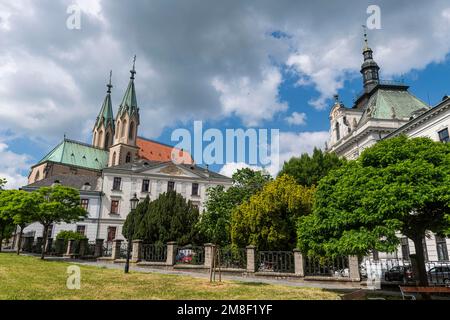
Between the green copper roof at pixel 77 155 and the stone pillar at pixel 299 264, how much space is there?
55.3 metres

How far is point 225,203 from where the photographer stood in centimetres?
2911

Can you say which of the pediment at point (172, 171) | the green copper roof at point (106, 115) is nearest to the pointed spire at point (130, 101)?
the green copper roof at point (106, 115)

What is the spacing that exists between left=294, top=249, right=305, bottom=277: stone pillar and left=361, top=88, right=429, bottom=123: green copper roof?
25.0m

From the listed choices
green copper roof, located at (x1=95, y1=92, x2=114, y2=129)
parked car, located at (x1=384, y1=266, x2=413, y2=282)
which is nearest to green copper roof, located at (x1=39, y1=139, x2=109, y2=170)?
green copper roof, located at (x1=95, y1=92, x2=114, y2=129)

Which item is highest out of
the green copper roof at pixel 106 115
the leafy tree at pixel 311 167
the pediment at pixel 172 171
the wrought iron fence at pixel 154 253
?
the green copper roof at pixel 106 115

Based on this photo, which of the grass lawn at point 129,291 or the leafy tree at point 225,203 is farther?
the leafy tree at point 225,203

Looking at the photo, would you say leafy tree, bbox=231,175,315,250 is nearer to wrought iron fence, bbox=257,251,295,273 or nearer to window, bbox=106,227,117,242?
wrought iron fence, bbox=257,251,295,273

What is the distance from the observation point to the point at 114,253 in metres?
24.0

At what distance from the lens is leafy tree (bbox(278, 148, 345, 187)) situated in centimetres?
2880

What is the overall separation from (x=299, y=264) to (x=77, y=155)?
2257 inches

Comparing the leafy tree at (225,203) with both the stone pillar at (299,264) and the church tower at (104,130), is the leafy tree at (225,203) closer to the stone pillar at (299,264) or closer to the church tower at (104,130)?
the stone pillar at (299,264)

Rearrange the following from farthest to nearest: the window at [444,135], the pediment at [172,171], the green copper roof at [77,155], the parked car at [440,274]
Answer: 1. the green copper roof at [77,155]
2. the pediment at [172,171]
3. the window at [444,135]
4. the parked car at [440,274]

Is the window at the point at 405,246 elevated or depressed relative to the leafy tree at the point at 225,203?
depressed

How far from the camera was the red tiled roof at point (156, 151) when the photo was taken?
70206 millimetres
